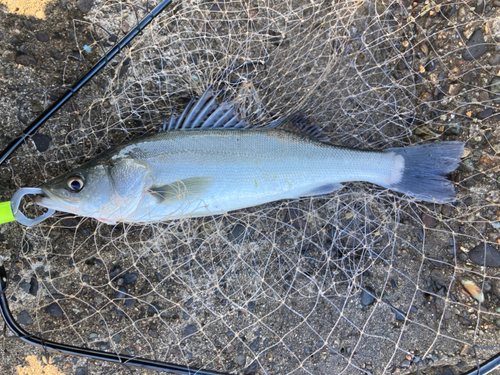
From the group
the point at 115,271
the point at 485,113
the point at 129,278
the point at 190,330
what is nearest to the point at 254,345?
the point at 190,330

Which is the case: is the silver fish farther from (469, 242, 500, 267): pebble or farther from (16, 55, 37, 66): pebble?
(16, 55, 37, 66): pebble

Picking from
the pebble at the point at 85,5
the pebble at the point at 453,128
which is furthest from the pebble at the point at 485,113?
the pebble at the point at 85,5

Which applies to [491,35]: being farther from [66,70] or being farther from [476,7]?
[66,70]

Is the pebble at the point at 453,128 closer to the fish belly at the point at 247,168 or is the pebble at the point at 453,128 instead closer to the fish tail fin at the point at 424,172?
the fish tail fin at the point at 424,172

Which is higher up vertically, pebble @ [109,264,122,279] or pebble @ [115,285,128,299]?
pebble @ [109,264,122,279]

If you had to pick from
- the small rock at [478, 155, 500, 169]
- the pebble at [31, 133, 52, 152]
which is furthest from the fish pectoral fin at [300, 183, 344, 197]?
the pebble at [31, 133, 52, 152]

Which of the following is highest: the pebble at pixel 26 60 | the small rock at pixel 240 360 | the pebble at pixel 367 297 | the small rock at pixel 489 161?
the pebble at pixel 26 60
